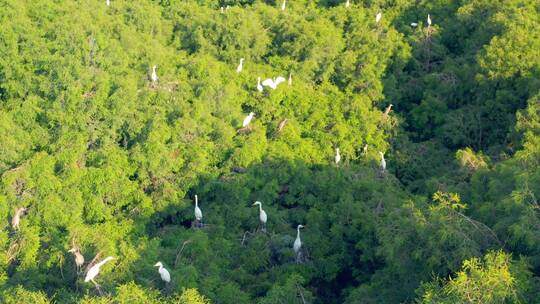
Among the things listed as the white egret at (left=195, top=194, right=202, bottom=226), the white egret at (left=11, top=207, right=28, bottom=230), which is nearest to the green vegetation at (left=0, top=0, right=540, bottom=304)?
the white egret at (left=11, top=207, right=28, bottom=230)

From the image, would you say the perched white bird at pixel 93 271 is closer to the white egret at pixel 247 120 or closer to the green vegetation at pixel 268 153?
the green vegetation at pixel 268 153

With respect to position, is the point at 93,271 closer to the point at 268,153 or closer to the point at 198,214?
the point at 198,214

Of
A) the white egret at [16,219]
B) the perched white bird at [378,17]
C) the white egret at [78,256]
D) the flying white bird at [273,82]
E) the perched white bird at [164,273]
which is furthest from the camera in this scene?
the perched white bird at [378,17]

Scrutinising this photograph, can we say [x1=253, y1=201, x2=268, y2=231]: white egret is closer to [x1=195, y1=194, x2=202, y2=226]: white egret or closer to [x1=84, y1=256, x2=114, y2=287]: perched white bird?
[x1=195, y1=194, x2=202, y2=226]: white egret

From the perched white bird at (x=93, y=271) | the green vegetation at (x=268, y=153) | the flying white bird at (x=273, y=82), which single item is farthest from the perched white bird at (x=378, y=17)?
the perched white bird at (x=93, y=271)

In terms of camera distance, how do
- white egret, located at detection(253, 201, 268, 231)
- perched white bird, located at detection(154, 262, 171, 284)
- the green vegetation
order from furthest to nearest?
white egret, located at detection(253, 201, 268, 231)
perched white bird, located at detection(154, 262, 171, 284)
the green vegetation

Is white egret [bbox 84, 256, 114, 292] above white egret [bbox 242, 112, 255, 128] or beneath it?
above

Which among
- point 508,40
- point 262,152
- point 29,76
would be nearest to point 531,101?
point 508,40
